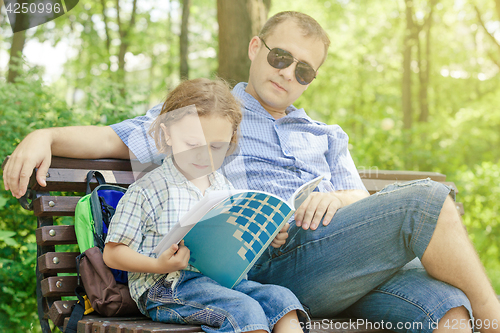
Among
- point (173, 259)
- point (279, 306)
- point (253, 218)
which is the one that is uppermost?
point (253, 218)

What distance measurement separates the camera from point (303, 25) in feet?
9.04

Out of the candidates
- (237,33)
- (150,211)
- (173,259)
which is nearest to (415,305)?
(173,259)

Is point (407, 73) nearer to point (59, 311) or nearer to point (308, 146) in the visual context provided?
point (308, 146)

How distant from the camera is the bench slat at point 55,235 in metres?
2.25

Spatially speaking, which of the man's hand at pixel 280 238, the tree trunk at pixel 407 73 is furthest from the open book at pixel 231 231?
the tree trunk at pixel 407 73

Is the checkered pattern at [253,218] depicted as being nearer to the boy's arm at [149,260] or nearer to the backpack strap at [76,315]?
the boy's arm at [149,260]

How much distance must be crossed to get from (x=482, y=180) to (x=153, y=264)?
5.59m

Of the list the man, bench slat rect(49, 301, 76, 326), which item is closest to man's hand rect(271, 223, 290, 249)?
the man

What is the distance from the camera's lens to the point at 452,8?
16.9 metres

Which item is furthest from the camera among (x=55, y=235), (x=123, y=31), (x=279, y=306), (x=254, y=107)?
(x=123, y=31)

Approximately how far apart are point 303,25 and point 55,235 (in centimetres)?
177

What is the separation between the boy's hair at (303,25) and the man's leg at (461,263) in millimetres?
1341

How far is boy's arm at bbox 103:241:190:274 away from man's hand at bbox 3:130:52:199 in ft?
2.06

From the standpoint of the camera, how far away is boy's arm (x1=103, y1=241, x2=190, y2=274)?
165cm
